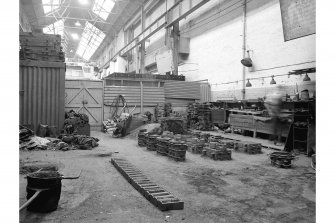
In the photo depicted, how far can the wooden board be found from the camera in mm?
8383

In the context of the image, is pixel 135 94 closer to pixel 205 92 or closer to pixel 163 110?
pixel 163 110

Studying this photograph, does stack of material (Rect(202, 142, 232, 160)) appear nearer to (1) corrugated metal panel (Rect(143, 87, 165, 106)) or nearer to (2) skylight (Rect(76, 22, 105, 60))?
(1) corrugated metal panel (Rect(143, 87, 165, 106))

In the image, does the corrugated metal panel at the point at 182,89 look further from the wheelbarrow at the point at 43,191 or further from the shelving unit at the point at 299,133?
the wheelbarrow at the point at 43,191

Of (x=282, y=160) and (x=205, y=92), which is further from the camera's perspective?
(x=205, y=92)

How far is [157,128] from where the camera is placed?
12.7 metres

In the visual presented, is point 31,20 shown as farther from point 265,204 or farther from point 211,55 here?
point 265,204

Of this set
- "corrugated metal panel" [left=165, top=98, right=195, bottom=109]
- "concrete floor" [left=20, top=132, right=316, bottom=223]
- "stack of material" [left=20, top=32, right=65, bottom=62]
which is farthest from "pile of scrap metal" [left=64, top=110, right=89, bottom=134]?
"corrugated metal panel" [left=165, top=98, right=195, bottom=109]

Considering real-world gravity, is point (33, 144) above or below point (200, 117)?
below

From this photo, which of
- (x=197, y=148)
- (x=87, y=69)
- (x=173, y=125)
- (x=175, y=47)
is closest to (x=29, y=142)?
(x=197, y=148)

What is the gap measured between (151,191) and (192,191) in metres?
0.85

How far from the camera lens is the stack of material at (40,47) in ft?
36.2

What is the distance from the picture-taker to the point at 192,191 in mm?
5012

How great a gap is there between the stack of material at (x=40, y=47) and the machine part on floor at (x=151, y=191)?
23.5ft

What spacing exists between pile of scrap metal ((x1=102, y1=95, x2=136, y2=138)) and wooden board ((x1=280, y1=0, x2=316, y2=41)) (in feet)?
26.6
